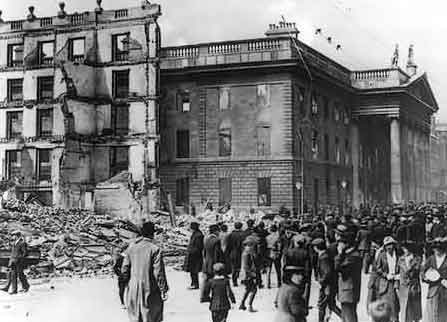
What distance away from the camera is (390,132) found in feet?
170

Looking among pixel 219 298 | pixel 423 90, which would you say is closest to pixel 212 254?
pixel 219 298

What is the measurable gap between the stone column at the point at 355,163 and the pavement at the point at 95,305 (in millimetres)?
33003

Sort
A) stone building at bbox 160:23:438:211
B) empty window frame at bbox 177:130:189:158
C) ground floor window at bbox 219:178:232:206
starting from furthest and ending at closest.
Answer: empty window frame at bbox 177:130:189:158
ground floor window at bbox 219:178:232:206
stone building at bbox 160:23:438:211

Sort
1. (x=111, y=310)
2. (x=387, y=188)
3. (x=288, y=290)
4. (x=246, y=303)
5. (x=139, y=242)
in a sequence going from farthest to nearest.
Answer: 1. (x=387, y=188)
2. (x=246, y=303)
3. (x=111, y=310)
4. (x=139, y=242)
5. (x=288, y=290)

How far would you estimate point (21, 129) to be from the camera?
41.5m

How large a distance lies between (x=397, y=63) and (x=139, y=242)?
142ft

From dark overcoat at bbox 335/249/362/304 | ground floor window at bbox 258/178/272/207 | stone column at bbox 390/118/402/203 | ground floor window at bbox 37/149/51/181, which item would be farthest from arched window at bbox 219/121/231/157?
dark overcoat at bbox 335/249/362/304

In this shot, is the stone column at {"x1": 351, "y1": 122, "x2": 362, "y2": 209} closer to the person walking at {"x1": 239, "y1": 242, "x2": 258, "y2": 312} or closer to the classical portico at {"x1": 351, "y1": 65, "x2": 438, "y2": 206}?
the classical portico at {"x1": 351, "y1": 65, "x2": 438, "y2": 206}

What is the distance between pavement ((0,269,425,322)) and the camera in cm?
1252

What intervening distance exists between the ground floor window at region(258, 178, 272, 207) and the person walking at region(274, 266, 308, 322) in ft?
99.4

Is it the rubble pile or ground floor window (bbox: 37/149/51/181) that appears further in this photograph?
ground floor window (bbox: 37/149/51/181)

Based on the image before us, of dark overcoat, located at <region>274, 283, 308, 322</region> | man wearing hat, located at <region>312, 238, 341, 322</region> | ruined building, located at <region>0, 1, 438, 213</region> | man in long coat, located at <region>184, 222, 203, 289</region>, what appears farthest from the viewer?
ruined building, located at <region>0, 1, 438, 213</region>

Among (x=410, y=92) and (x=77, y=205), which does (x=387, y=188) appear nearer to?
(x=410, y=92)

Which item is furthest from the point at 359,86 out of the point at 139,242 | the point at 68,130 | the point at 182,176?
the point at 139,242
